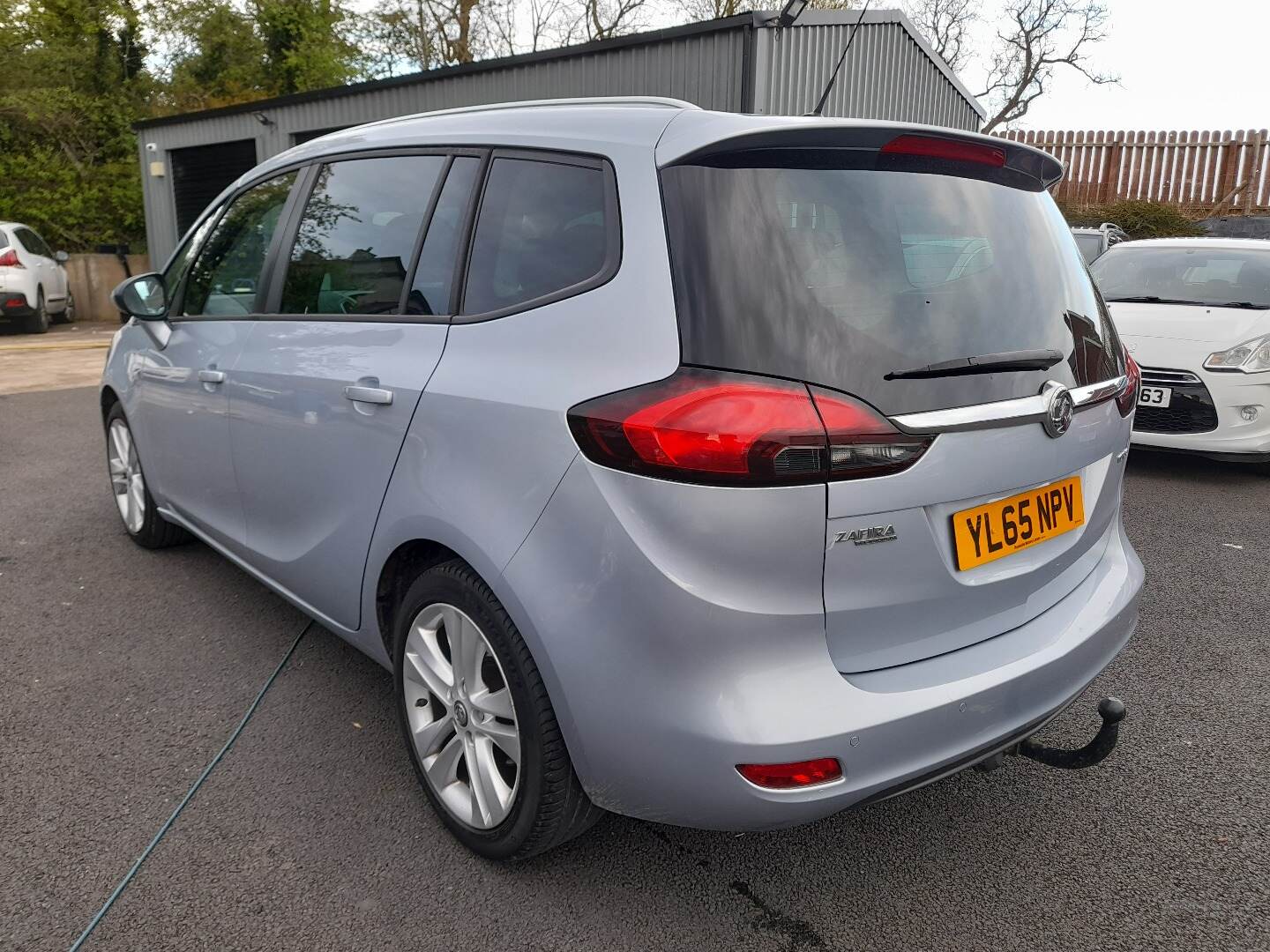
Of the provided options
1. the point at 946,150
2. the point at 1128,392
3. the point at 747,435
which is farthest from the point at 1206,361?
the point at 747,435

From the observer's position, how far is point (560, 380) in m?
1.94

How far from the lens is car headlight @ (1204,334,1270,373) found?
5.89m

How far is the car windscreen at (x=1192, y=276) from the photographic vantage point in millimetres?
6609

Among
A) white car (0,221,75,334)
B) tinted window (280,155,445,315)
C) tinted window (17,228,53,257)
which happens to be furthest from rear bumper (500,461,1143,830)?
tinted window (17,228,53,257)

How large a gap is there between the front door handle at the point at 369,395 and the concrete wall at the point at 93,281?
19.8 meters

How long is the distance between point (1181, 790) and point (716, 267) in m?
1.96

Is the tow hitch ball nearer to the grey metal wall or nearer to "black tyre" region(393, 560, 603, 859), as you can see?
"black tyre" region(393, 560, 603, 859)

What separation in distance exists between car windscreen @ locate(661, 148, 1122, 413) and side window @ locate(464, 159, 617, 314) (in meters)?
0.21

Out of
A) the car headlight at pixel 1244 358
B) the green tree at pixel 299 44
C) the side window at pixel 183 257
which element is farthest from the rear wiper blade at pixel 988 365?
the green tree at pixel 299 44

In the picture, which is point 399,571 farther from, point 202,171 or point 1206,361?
point 202,171

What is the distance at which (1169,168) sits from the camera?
21781 mm

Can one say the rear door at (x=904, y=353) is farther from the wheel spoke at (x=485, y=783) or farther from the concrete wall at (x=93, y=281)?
the concrete wall at (x=93, y=281)

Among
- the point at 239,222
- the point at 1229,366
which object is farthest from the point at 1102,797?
the point at 1229,366

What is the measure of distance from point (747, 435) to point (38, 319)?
17.6 m
